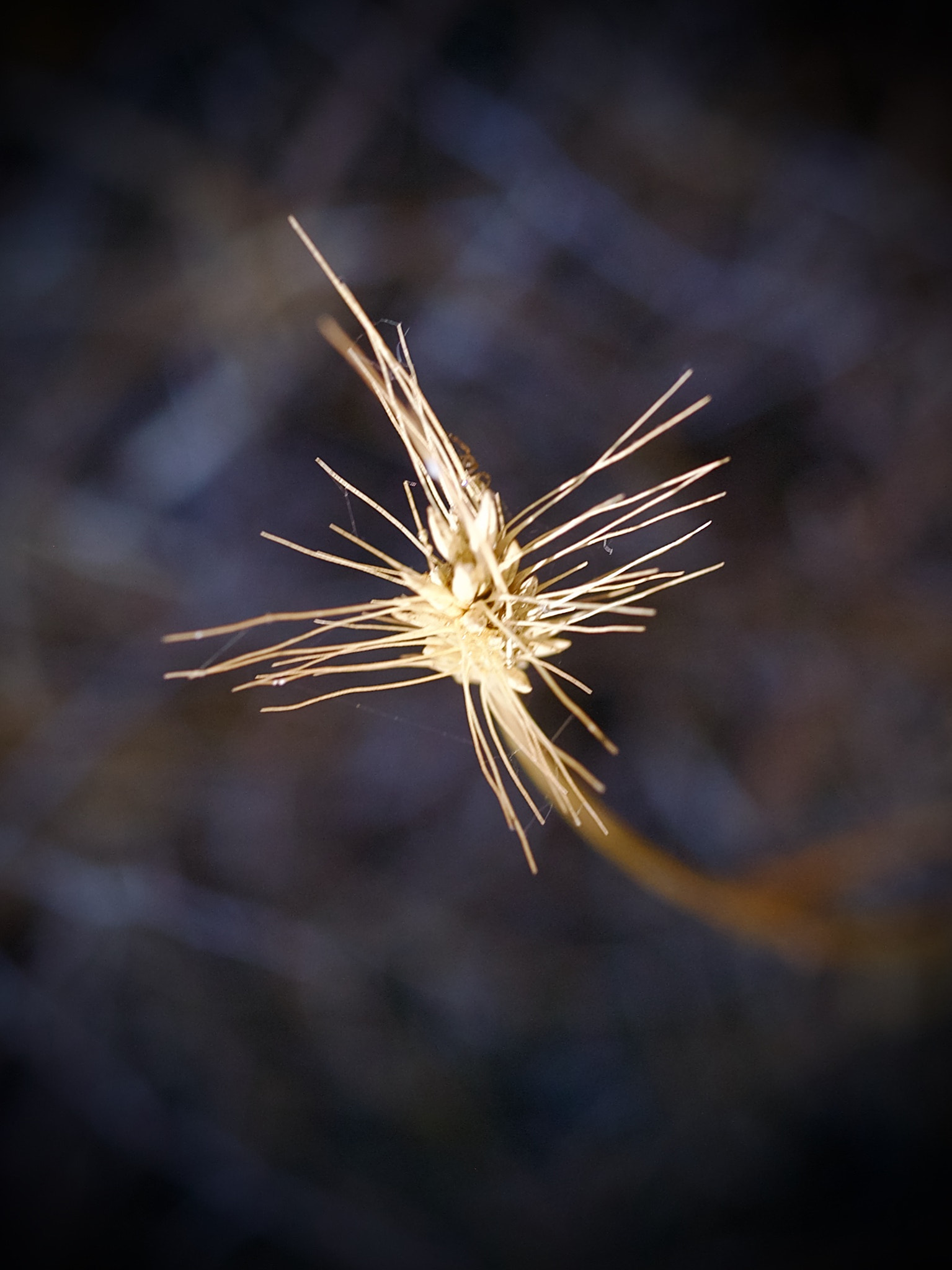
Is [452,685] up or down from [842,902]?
up

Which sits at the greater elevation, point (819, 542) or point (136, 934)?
point (819, 542)

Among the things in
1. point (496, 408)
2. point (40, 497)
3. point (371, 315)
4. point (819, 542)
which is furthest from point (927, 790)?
point (40, 497)

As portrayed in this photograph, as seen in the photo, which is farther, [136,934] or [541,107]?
[136,934]

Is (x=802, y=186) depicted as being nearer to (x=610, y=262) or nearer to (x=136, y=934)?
(x=610, y=262)

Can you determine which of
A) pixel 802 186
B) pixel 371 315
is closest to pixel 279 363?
pixel 371 315

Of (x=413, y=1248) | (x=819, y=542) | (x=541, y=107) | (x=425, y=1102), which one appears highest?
(x=541, y=107)

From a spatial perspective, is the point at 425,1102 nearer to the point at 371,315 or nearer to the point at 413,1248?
the point at 413,1248
